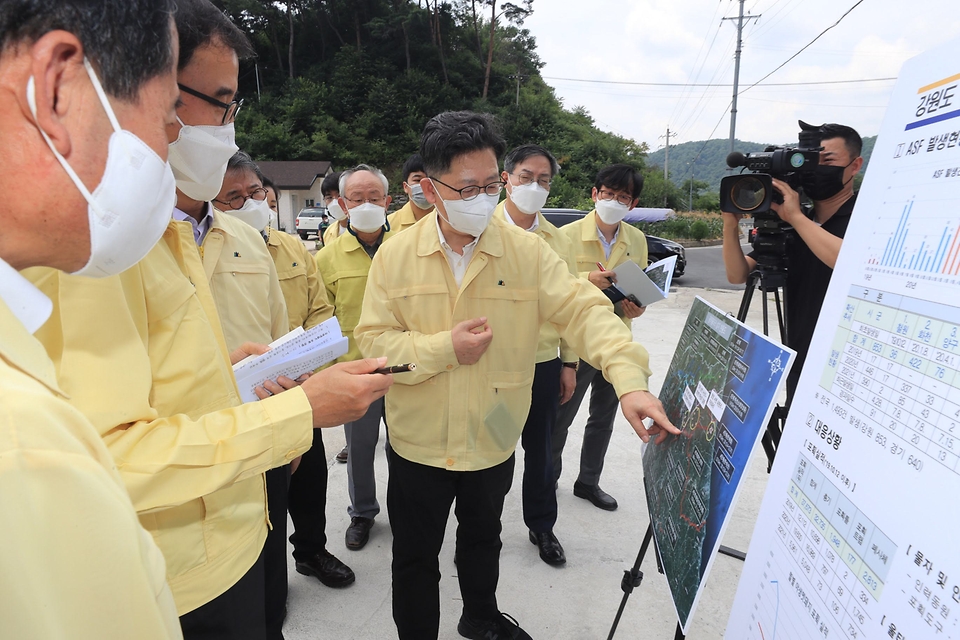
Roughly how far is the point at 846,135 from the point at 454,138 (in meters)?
1.72

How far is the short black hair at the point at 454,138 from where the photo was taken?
1848mm

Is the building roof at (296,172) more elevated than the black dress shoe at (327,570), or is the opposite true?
the building roof at (296,172)

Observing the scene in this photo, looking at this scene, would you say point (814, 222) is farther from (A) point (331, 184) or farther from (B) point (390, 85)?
(B) point (390, 85)

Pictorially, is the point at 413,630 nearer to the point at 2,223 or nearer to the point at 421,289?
the point at 421,289

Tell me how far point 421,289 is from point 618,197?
180cm

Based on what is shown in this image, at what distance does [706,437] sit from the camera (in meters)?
1.22

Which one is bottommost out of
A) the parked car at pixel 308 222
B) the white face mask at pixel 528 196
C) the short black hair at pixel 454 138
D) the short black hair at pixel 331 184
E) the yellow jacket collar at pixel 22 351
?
the parked car at pixel 308 222

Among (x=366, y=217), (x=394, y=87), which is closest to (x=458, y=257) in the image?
(x=366, y=217)

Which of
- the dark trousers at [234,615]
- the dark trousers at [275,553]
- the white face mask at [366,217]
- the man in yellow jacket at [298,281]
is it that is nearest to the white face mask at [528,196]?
the white face mask at [366,217]

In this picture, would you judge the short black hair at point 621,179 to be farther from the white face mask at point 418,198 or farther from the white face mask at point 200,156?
the white face mask at point 200,156

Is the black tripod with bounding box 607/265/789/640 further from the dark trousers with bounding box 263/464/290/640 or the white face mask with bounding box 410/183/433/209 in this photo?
the white face mask with bounding box 410/183/433/209

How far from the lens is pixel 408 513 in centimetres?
187

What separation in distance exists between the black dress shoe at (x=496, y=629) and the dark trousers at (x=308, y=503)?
0.84 m

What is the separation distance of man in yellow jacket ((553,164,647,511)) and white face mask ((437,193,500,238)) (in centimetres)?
113
